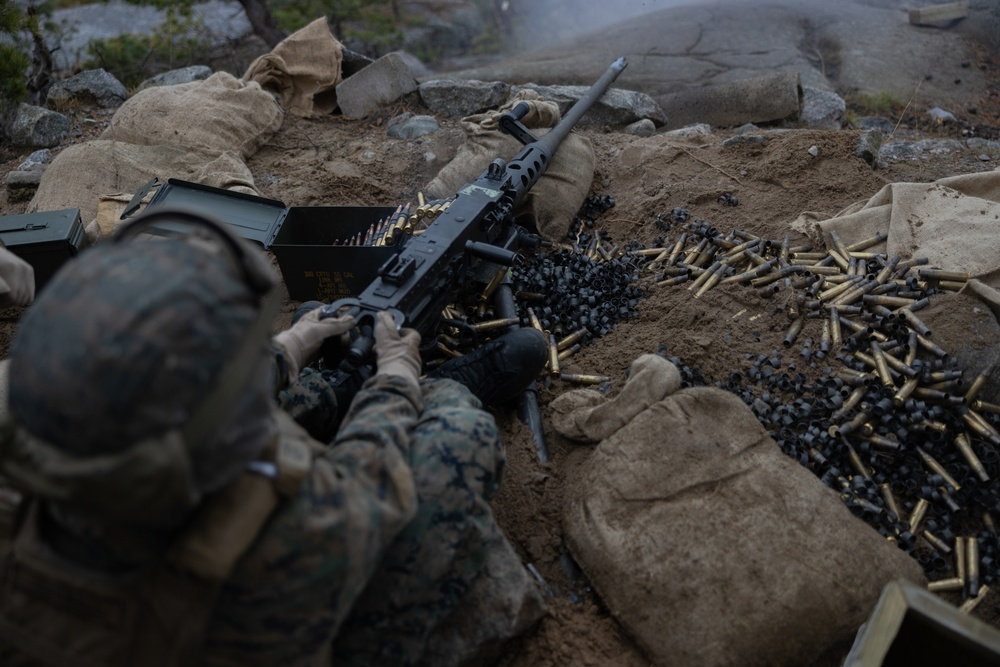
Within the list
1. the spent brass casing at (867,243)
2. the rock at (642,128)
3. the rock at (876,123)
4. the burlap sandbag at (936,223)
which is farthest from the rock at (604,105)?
the spent brass casing at (867,243)

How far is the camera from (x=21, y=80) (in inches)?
305

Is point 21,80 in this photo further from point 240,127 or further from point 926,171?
point 926,171

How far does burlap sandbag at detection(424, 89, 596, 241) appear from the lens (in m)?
5.87

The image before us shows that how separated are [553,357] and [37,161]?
600 centimetres

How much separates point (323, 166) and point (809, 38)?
Answer: 8775 mm

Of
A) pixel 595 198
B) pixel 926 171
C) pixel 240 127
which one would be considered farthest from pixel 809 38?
pixel 240 127

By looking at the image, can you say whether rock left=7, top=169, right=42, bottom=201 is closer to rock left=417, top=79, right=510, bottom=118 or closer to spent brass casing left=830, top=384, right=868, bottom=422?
rock left=417, top=79, right=510, bottom=118

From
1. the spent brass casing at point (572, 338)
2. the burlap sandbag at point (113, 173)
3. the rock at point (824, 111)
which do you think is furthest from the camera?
the rock at point (824, 111)

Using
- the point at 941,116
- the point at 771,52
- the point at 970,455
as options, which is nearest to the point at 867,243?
the point at 970,455

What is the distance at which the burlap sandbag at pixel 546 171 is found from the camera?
587 centimetres

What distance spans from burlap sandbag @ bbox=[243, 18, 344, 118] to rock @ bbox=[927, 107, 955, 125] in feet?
23.7

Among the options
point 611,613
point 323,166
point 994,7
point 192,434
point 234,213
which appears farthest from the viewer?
point 994,7

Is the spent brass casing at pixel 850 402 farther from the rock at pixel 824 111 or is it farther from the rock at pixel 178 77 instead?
the rock at pixel 178 77

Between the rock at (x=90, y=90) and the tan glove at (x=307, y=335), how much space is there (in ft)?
22.8
